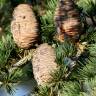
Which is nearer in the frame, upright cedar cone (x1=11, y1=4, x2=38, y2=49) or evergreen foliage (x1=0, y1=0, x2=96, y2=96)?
evergreen foliage (x1=0, y1=0, x2=96, y2=96)

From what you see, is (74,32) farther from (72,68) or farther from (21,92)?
(21,92)

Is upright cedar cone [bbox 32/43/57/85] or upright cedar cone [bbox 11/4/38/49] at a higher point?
upright cedar cone [bbox 11/4/38/49]

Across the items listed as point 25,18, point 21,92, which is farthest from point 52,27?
point 21,92

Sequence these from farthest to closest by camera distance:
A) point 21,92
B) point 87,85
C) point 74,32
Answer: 1. point 21,92
2. point 74,32
3. point 87,85
